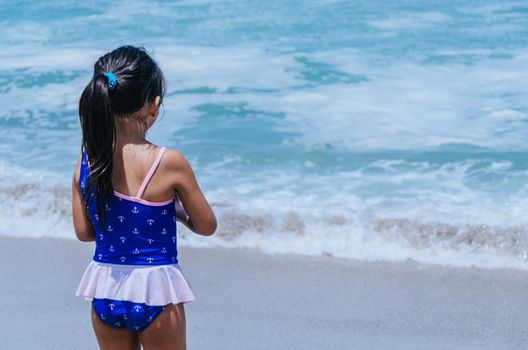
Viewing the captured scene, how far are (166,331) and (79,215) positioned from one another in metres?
0.38

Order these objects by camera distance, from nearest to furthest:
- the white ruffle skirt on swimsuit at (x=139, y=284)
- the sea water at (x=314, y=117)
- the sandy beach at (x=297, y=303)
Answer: the white ruffle skirt on swimsuit at (x=139, y=284)
the sandy beach at (x=297, y=303)
the sea water at (x=314, y=117)

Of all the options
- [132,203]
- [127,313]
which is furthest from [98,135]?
[127,313]

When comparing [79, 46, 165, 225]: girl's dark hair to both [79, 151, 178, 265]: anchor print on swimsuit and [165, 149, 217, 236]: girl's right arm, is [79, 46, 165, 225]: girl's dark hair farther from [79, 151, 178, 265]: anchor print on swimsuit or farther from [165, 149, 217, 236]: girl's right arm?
[165, 149, 217, 236]: girl's right arm

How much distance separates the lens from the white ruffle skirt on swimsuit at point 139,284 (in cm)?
246

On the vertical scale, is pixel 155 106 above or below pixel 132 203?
above

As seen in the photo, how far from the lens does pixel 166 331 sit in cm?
251

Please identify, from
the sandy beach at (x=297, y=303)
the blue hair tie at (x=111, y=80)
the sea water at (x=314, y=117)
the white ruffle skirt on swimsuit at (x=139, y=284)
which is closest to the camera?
the blue hair tie at (x=111, y=80)

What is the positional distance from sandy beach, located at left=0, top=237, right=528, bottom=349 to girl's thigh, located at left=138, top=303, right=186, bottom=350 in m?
1.26

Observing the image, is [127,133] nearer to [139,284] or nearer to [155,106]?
[155,106]

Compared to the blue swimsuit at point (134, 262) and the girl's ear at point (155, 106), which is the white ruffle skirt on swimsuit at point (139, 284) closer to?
the blue swimsuit at point (134, 262)

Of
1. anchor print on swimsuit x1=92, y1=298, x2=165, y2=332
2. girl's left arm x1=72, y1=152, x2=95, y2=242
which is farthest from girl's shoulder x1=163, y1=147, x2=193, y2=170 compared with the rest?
anchor print on swimsuit x1=92, y1=298, x2=165, y2=332

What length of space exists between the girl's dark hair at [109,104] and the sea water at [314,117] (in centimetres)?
121

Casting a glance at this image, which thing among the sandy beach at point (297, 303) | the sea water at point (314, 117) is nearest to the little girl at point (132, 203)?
the sea water at point (314, 117)

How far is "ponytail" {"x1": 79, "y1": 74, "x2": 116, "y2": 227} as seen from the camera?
2369 mm
